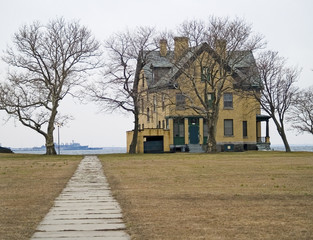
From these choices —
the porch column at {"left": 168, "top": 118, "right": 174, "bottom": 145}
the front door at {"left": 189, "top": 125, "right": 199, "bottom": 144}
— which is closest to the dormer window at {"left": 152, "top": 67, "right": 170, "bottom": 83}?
the porch column at {"left": 168, "top": 118, "right": 174, "bottom": 145}

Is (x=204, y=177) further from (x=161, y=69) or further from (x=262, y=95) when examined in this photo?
(x=161, y=69)

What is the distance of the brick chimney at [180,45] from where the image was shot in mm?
46156

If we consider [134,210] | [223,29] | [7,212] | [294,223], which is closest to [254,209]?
[294,223]

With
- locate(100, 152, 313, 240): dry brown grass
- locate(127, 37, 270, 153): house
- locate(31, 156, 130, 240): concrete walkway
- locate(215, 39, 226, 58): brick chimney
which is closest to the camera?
locate(31, 156, 130, 240): concrete walkway

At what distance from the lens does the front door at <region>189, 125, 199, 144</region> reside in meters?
56.6

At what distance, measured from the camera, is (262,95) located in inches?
2076

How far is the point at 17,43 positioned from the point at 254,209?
133 feet

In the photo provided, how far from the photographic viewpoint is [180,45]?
46969 millimetres

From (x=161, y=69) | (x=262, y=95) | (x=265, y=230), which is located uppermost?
(x=161, y=69)

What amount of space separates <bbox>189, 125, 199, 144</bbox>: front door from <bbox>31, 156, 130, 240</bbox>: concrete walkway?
1620 inches

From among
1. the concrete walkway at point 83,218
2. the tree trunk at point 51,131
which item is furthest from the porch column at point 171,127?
the concrete walkway at point 83,218

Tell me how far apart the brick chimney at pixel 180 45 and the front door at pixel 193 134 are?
39.6ft

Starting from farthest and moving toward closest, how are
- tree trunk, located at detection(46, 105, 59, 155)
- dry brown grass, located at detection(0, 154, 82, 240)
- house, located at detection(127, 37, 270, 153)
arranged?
house, located at detection(127, 37, 270, 153)
tree trunk, located at detection(46, 105, 59, 155)
dry brown grass, located at detection(0, 154, 82, 240)

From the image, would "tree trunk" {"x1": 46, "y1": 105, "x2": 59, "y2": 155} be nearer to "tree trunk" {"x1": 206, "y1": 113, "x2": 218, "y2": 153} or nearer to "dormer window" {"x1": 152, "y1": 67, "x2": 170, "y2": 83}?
"dormer window" {"x1": 152, "y1": 67, "x2": 170, "y2": 83}
